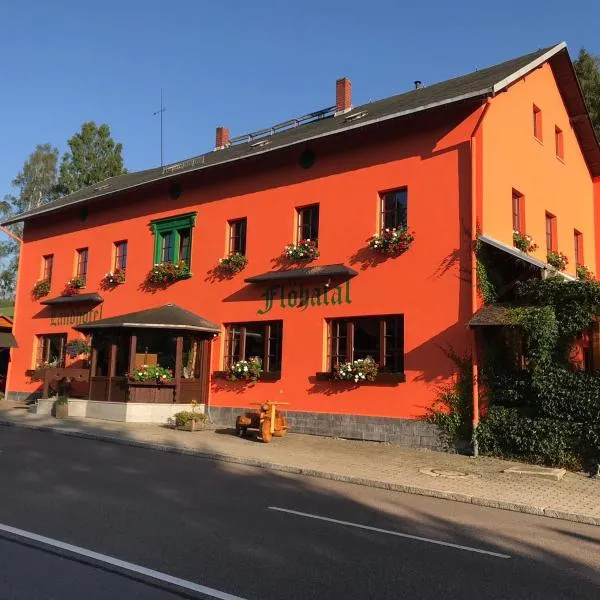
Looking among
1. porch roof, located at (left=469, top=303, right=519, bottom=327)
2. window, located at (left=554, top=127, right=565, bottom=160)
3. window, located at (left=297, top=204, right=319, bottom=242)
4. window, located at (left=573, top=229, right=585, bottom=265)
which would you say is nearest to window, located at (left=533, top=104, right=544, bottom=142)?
window, located at (left=554, top=127, right=565, bottom=160)

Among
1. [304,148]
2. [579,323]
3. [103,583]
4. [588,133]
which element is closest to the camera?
[103,583]

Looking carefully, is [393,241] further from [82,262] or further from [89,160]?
[89,160]

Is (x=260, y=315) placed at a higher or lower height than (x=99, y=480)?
higher

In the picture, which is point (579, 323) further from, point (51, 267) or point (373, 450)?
point (51, 267)

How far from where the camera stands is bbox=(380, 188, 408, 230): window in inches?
575

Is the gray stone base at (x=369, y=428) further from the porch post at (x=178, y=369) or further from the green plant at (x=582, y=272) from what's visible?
the green plant at (x=582, y=272)

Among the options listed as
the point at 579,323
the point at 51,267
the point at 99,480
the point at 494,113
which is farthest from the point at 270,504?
the point at 51,267

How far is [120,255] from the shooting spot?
828 inches

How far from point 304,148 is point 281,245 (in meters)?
2.64

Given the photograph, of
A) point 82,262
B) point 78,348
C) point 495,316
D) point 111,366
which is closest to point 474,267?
point 495,316

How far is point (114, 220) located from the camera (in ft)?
69.4

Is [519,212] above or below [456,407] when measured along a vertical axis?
above

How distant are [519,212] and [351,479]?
9.07 meters

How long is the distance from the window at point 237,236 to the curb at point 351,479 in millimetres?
6499
